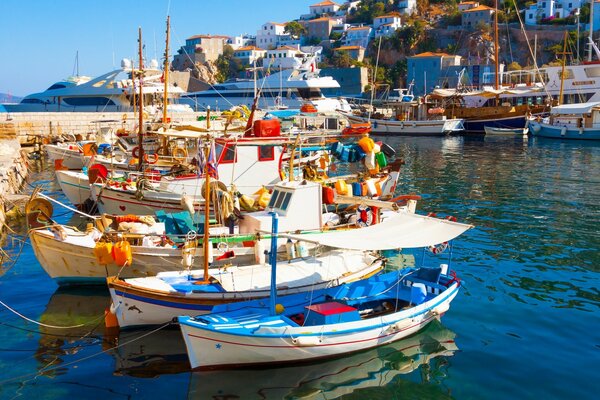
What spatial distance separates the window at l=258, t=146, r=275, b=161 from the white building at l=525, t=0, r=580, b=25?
360 ft

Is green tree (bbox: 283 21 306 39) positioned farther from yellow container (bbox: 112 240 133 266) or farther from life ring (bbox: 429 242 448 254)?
yellow container (bbox: 112 240 133 266)

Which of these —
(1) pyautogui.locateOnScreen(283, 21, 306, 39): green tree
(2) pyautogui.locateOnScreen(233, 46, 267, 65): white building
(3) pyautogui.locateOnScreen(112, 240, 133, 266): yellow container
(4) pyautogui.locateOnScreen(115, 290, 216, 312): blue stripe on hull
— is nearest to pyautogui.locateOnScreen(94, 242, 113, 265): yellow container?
(3) pyautogui.locateOnScreen(112, 240, 133, 266): yellow container

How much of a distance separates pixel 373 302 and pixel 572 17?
114m

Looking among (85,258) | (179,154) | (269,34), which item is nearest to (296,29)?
(269,34)

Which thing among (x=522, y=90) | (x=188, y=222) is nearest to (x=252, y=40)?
(x=522, y=90)

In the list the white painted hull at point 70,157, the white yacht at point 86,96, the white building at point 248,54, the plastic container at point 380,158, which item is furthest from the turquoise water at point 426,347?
the white building at point 248,54

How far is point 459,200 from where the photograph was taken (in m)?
28.2

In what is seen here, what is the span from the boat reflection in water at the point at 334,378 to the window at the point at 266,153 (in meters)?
9.88

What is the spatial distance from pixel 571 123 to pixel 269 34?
360 ft

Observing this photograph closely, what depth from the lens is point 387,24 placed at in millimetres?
133000

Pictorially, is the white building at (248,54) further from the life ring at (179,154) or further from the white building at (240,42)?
the life ring at (179,154)

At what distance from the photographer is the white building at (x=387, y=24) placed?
428 feet

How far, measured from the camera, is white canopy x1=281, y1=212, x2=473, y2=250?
12305mm

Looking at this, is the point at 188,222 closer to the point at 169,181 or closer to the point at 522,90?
the point at 169,181
